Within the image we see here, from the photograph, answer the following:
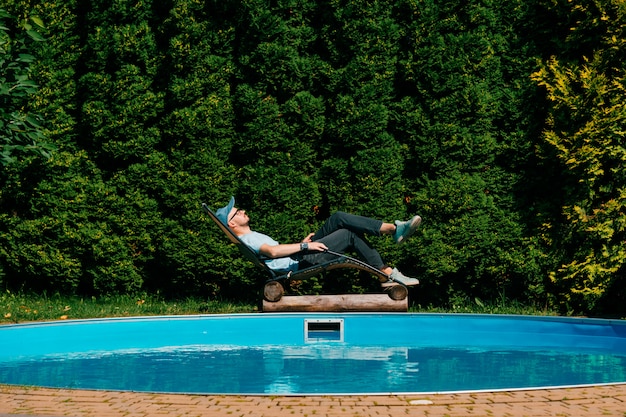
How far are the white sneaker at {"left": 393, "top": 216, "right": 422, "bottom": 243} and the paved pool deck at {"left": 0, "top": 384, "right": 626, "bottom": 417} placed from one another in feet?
13.2

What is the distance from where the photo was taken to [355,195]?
1063cm

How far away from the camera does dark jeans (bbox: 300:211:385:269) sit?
9289 millimetres

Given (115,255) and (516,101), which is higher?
(516,101)

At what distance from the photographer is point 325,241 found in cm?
935

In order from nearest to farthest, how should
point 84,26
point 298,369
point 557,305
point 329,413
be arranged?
point 329,413 < point 298,369 < point 557,305 < point 84,26

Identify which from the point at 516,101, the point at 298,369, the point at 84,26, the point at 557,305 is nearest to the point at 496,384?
the point at 298,369

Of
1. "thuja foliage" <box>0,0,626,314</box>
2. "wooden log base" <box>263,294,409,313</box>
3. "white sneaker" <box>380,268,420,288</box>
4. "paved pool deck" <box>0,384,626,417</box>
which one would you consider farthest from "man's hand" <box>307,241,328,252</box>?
"paved pool deck" <box>0,384,626,417</box>

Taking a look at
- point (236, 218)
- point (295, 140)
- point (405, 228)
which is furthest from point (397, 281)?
point (295, 140)

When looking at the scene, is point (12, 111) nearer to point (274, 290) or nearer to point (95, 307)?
point (95, 307)

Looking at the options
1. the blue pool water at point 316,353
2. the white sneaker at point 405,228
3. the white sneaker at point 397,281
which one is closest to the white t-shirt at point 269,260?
the blue pool water at point 316,353

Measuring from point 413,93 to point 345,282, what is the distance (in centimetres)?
258

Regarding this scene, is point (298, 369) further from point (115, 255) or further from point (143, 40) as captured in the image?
point (143, 40)

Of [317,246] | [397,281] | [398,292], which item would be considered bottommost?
[398,292]

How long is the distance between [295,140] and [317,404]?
6200mm
